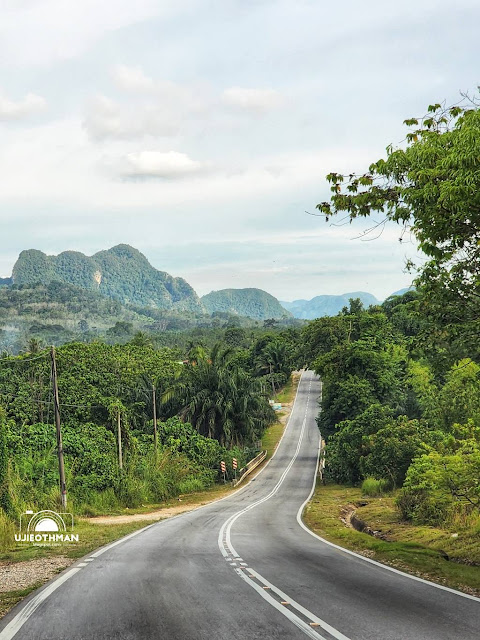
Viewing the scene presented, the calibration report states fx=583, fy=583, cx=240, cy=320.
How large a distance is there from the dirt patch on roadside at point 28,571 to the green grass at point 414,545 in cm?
736

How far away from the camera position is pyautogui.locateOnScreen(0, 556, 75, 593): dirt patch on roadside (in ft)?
35.3

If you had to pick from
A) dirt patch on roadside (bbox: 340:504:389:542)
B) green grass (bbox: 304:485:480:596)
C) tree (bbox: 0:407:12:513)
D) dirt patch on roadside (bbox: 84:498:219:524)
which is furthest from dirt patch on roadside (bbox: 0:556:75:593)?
dirt patch on roadside (bbox: 84:498:219:524)

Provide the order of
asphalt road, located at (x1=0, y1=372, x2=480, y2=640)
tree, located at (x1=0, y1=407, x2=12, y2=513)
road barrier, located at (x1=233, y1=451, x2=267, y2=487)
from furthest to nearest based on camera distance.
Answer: road barrier, located at (x1=233, y1=451, x2=267, y2=487), tree, located at (x1=0, y1=407, x2=12, y2=513), asphalt road, located at (x1=0, y1=372, x2=480, y2=640)

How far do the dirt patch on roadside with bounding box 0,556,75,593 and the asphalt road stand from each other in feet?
1.57

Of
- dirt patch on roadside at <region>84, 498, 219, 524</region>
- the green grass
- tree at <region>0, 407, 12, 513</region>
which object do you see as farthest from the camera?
dirt patch on roadside at <region>84, 498, 219, 524</region>

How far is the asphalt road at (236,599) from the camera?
718 cm

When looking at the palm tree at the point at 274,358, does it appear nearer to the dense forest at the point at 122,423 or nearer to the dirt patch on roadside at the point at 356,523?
the dense forest at the point at 122,423

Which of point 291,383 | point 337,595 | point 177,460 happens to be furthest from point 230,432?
point 291,383

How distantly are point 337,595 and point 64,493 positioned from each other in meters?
20.8

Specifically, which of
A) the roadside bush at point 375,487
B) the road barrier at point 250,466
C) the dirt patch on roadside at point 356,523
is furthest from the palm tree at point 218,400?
the dirt patch on roadside at point 356,523

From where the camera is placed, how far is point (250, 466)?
2215 inches

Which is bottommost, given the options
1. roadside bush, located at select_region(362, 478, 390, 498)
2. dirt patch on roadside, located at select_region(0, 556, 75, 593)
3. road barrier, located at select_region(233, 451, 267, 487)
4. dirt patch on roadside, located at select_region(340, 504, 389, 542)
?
road barrier, located at select_region(233, 451, 267, 487)

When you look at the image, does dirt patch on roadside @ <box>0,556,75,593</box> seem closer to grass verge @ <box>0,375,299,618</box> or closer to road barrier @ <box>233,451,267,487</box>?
grass verge @ <box>0,375,299,618</box>

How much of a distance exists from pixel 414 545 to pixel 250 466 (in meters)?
42.3
